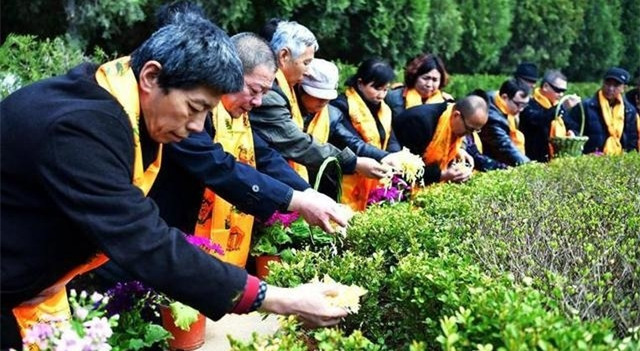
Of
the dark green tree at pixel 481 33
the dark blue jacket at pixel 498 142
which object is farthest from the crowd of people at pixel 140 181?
the dark green tree at pixel 481 33

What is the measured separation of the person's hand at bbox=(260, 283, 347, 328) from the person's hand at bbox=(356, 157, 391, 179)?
2321mm

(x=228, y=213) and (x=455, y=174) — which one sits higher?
(x=228, y=213)

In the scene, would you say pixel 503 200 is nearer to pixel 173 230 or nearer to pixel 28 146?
pixel 173 230

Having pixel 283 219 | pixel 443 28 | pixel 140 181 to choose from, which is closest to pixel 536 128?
pixel 443 28

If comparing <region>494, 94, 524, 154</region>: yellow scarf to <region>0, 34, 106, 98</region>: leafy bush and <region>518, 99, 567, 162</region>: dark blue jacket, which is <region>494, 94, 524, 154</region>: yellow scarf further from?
<region>0, 34, 106, 98</region>: leafy bush

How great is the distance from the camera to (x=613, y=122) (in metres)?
9.58

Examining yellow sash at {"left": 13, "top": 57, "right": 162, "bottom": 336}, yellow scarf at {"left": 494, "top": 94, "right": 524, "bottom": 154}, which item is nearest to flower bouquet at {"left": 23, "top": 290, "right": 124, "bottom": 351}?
yellow sash at {"left": 13, "top": 57, "right": 162, "bottom": 336}

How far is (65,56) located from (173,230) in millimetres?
4947

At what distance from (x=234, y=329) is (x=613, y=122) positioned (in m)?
7.43

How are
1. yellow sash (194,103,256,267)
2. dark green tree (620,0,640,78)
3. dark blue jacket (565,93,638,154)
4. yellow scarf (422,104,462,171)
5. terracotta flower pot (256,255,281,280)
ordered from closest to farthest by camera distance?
yellow sash (194,103,256,267), terracotta flower pot (256,255,281,280), yellow scarf (422,104,462,171), dark blue jacket (565,93,638,154), dark green tree (620,0,640,78)

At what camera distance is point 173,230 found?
2.15 metres

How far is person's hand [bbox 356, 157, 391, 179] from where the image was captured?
15.1ft

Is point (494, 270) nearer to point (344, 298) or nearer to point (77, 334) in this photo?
point (344, 298)

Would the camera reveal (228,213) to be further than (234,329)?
Yes
